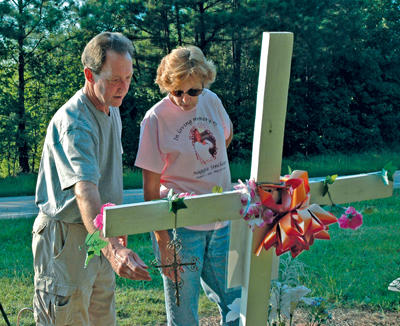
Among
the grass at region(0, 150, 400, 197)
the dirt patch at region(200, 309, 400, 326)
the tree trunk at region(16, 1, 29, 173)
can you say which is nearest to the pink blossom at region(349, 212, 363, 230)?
the dirt patch at region(200, 309, 400, 326)

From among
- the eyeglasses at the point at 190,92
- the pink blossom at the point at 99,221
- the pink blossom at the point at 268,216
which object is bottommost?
the pink blossom at the point at 99,221

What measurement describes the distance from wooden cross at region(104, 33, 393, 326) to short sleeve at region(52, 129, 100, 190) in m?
0.36

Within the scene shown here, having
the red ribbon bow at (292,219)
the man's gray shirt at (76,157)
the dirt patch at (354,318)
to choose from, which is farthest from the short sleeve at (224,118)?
the dirt patch at (354,318)

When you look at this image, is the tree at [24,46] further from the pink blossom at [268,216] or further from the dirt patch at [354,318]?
the pink blossom at [268,216]

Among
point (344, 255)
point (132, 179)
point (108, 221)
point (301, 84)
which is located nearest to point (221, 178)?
point (108, 221)

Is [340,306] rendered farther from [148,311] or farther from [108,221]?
[108,221]

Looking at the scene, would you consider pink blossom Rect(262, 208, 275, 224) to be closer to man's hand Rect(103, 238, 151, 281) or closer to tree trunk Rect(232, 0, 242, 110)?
man's hand Rect(103, 238, 151, 281)

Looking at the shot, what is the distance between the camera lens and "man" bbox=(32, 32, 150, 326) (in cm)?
196

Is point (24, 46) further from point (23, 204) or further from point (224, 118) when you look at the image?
point (224, 118)

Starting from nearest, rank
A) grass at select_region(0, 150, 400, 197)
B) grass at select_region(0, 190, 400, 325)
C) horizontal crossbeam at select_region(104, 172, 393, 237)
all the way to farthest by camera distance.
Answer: horizontal crossbeam at select_region(104, 172, 393, 237) < grass at select_region(0, 190, 400, 325) < grass at select_region(0, 150, 400, 197)

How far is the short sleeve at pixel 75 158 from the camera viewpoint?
1913 millimetres

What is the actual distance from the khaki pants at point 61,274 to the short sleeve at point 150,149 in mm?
376

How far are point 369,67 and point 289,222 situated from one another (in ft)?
49.0

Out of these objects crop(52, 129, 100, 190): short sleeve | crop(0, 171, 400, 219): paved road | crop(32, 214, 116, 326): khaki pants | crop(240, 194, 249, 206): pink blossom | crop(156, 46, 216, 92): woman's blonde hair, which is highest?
crop(156, 46, 216, 92): woman's blonde hair
